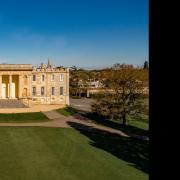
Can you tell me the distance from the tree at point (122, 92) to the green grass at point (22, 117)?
8.08 m

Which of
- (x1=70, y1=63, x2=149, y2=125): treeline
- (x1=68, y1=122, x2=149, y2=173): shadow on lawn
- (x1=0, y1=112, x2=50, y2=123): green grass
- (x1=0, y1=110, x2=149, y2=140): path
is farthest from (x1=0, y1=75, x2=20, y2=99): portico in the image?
(x1=68, y1=122, x2=149, y2=173): shadow on lawn

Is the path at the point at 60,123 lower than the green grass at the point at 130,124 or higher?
higher

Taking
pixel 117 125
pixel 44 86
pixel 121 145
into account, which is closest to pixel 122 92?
pixel 117 125

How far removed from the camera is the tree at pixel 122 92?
149 feet

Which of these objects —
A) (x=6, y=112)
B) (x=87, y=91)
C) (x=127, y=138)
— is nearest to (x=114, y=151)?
(x=127, y=138)

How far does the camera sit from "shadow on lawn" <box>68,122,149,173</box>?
26500 mm

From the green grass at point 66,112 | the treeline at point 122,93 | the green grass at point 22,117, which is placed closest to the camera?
the treeline at point 122,93

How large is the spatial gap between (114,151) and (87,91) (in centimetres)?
6963

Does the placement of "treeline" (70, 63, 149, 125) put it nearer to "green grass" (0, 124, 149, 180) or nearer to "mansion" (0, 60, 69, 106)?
"green grass" (0, 124, 149, 180)

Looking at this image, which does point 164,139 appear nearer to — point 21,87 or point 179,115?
point 179,115

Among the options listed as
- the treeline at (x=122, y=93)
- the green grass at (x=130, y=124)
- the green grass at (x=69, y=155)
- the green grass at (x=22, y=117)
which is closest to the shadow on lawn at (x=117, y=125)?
the green grass at (x=130, y=124)

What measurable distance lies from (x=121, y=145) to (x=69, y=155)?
665 centimetres

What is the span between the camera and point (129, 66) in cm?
4716

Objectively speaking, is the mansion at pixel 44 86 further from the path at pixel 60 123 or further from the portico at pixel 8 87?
the path at pixel 60 123
